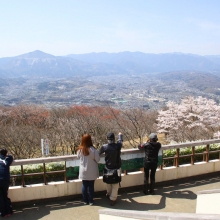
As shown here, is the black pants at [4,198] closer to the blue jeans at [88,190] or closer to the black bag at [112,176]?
the blue jeans at [88,190]

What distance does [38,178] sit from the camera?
764 centimetres

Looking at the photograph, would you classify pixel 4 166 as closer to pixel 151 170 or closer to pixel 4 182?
pixel 4 182

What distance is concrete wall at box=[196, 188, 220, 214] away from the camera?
3720mm

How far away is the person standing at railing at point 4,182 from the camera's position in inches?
165

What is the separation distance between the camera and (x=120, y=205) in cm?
473

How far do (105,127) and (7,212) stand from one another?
1321cm

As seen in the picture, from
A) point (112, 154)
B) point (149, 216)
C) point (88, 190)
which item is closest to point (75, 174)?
point (88, 190)

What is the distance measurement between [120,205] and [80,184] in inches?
36.1

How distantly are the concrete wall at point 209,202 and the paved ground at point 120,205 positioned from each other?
1.96ft

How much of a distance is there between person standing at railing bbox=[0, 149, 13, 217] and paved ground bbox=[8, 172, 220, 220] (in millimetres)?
164

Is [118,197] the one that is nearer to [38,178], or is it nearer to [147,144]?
[147,144]

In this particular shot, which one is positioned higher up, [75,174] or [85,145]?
[85,145]

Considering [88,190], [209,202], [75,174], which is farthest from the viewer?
A: [75,174]

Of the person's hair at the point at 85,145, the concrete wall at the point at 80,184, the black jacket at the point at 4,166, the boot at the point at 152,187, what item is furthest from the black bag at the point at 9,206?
the boot at the point at 152,187
